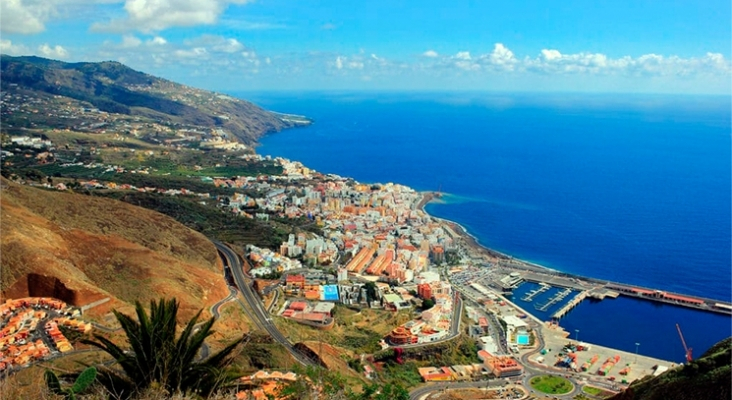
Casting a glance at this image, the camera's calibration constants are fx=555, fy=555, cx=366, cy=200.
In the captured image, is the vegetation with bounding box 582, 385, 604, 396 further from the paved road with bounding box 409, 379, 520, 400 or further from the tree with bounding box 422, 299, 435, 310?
the tree with bounding box 422, 299, 435, 310

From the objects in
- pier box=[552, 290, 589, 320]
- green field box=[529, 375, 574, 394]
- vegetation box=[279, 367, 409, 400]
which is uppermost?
vegetation box=[279, 367, 409, 400]

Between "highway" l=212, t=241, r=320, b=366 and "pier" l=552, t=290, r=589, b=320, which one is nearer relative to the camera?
"highway" l=212, t=241, r=320, b=366

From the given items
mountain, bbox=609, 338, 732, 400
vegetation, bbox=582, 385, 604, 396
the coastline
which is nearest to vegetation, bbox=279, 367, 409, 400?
mountain, bbox=609, 338, 732, 400

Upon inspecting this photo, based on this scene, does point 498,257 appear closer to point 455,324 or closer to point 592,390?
point 455,324

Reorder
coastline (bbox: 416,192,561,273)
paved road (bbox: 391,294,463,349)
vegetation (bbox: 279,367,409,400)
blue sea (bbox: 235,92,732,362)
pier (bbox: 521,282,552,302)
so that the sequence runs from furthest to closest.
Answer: coastline (bbox: 416,192,561,273) < pier (bbox: 521,282,552,302) < blue sea (bbox: 235,92,732,362) < paved road (bbox: 391,294,463,349) < vegetation (bbox: 279,367,409,400)

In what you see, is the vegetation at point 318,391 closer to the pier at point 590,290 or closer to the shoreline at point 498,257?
the pier at point 590,290

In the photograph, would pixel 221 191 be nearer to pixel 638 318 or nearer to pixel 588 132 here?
pixel 638 318

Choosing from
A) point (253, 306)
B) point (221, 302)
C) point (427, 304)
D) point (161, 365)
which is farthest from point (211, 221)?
point (161, 365)
